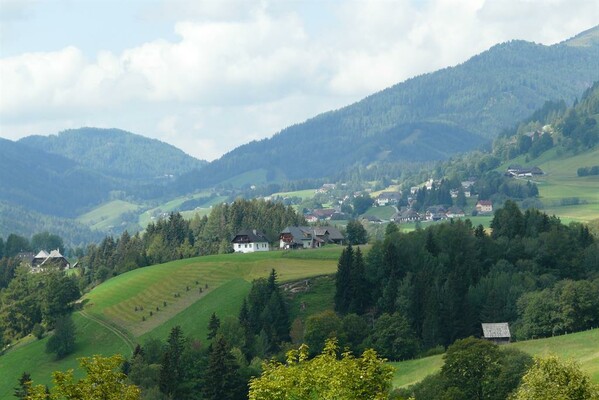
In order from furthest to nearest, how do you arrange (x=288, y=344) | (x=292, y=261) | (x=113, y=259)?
1. (x=113, y=259)
2. (x=292, y=261)
3. (x=288, y=344)

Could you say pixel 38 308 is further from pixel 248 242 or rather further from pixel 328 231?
pixel 328 231

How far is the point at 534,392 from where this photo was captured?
169 ft

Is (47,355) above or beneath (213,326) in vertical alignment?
beneath

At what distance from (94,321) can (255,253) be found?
1192 inches

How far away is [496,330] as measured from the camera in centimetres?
11300

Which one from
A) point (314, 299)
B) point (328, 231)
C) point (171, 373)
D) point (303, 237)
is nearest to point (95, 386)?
point (171, 373)

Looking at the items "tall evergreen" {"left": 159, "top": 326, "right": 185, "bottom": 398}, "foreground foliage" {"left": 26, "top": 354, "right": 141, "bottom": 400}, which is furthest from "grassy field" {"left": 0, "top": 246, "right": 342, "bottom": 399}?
"foreground foliage" {"left": 26, "top": 354, "right": 141, "bottom": 400}

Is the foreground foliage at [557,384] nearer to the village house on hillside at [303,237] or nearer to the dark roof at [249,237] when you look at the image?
the village house on hillside at [303,237]

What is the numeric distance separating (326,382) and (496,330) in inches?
2907

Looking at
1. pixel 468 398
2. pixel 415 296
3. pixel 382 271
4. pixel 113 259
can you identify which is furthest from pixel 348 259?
pixel 113 259

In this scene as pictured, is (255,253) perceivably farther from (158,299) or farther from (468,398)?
(468,398)

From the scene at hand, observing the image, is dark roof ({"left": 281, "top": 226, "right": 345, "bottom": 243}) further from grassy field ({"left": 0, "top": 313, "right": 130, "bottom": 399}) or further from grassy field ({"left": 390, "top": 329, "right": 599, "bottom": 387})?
grassy field ({"left": 390, "top": 329, "right": 599, "bottom": 387})

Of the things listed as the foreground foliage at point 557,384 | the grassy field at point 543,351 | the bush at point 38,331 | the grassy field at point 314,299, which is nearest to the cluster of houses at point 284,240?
the grassy field at point 314,299

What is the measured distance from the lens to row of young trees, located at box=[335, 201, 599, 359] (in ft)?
361
